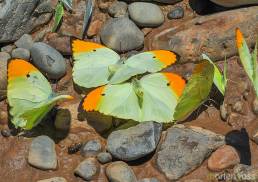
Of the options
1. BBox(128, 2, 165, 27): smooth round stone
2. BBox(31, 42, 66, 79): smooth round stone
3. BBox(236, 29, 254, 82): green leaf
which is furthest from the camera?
BBox(128, 2, 165, 27): smooth round stone

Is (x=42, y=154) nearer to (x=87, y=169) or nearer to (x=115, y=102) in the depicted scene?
(x=87, y=169)

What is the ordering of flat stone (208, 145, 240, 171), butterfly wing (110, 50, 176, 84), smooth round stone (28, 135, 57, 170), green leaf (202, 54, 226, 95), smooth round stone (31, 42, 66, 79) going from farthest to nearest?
smooth round stone (31, 42, 66, 79) → butterfly wing (110, 50, 176, 84) → green leaf (202, 54, 226, 95) → smooth round stone (28, 135, 57, 170) → flat stone (208, 145, 240, 171)

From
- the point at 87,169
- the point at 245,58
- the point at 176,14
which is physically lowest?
the point at 87,169

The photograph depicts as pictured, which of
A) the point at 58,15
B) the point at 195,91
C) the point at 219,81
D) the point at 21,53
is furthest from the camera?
the point at 58,15

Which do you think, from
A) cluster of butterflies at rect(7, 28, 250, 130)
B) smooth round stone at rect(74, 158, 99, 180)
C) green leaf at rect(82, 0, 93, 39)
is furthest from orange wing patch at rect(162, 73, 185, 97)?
green leaf at rect(82, 0, 93, 39)

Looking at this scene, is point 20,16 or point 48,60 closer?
point 48,60

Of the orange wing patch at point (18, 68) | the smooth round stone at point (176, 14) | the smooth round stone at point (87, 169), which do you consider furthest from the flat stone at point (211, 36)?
the smooth round stone at point (87, 169)

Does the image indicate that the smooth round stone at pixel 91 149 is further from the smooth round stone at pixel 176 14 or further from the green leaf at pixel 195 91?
the smooth round stone at pixel 176 14

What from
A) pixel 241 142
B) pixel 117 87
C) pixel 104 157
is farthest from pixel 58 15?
pixel 241 142

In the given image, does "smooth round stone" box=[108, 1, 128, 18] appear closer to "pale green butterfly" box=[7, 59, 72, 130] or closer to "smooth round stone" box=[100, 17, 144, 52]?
"smooth round stone" box=[100, 17, 144, 52]
